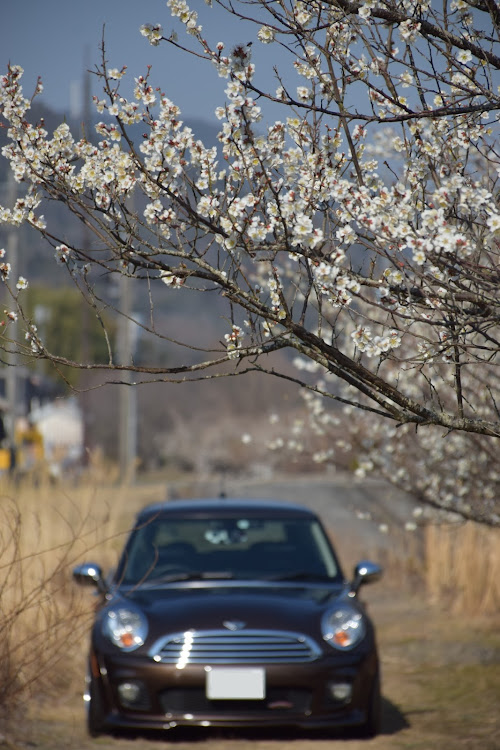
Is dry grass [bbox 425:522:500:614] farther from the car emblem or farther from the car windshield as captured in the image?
the car emblem

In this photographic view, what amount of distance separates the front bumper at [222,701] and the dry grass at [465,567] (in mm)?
4294

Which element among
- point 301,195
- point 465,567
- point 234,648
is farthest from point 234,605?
point 465,567

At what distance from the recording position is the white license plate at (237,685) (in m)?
6.15

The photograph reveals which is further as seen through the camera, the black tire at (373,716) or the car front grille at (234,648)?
the black tire at (373,716)

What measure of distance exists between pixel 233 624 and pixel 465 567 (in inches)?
219

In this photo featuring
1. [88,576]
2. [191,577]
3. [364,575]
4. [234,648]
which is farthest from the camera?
[191,577]

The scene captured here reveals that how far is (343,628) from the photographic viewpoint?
6.41 m

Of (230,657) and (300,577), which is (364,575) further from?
(230,657)

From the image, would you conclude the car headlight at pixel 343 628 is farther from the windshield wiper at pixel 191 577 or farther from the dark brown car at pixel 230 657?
the windshield wiper at pixel 191 577

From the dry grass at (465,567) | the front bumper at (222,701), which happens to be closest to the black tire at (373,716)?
the front bumper at (222,701)

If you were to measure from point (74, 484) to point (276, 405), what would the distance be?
30.7m

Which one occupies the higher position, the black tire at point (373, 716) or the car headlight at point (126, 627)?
the car headlight at point (126, 627)

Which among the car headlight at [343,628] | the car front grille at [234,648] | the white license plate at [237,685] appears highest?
the car headlight at [343,628]

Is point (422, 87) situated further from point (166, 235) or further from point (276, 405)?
point (276, 405)
